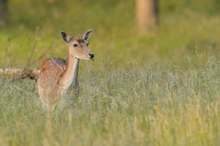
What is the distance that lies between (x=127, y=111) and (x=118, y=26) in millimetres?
14393

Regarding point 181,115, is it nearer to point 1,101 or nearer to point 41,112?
point 41,112

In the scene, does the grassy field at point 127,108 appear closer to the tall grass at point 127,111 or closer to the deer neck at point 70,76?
the tall grass at point 127,111

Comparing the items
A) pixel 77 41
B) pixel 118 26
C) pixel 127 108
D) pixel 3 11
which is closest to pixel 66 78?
pixel 77 41

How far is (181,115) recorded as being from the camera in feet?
29.8

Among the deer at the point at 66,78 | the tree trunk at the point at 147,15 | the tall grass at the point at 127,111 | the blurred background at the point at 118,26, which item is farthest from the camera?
the tree trunk at the point at 147,15

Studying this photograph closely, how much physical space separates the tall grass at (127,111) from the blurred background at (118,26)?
600 cm

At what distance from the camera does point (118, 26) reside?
24.0 m

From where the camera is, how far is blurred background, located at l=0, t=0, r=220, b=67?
19.7 m

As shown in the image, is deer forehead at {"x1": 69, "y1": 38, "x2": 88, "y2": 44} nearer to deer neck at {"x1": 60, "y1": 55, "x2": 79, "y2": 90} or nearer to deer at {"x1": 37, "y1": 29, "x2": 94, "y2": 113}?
deer at {"x1": 37, "y1": 29, "x2": 94, "y2": 113}

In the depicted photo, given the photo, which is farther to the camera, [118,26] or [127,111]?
[118,26]

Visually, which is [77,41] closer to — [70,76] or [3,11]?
[70,76]

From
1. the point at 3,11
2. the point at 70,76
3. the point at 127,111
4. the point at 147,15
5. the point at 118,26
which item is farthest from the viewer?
the point at 3,11

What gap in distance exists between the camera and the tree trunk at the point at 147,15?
23.0 meters

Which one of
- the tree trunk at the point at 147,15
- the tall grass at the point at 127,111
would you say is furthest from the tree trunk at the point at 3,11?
the tall grass at the point at 127,111
